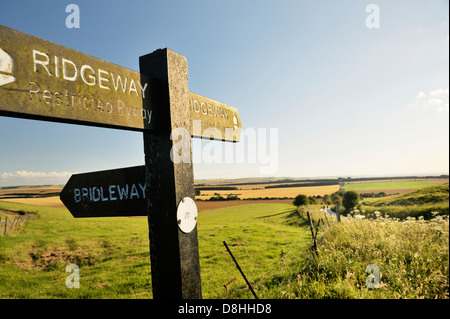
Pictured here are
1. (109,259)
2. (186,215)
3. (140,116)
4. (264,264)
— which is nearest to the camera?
(140,116)

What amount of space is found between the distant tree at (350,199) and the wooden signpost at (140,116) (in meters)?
27.5

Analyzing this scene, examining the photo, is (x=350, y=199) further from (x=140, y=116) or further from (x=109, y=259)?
(x=140, y=116)

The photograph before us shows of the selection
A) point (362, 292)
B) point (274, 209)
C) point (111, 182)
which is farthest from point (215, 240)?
point (274, 209)

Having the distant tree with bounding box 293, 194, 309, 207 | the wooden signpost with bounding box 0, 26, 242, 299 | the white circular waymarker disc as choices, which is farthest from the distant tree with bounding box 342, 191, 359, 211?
the white circular waymarker disc

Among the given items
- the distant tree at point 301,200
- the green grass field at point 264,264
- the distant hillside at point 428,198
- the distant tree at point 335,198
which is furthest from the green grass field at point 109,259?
the distant hillside at point 428,198

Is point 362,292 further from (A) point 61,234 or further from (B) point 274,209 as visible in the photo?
(B) point 274,209

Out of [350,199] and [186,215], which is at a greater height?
[186,215]

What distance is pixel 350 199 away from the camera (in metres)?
26.2

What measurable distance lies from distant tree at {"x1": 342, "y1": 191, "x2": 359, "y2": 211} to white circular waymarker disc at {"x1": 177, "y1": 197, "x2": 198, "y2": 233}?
27.8 metres

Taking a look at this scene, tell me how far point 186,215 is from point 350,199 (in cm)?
2811

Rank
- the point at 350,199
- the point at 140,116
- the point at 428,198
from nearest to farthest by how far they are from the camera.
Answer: the point at 140,116
the point at 428,198
the point at 350,199

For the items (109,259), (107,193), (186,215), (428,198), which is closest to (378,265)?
(186,215)

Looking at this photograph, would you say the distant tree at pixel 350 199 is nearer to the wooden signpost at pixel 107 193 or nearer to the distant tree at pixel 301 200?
A: the distant tree at pixel 301 200

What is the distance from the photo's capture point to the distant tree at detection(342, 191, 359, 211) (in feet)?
85.3
